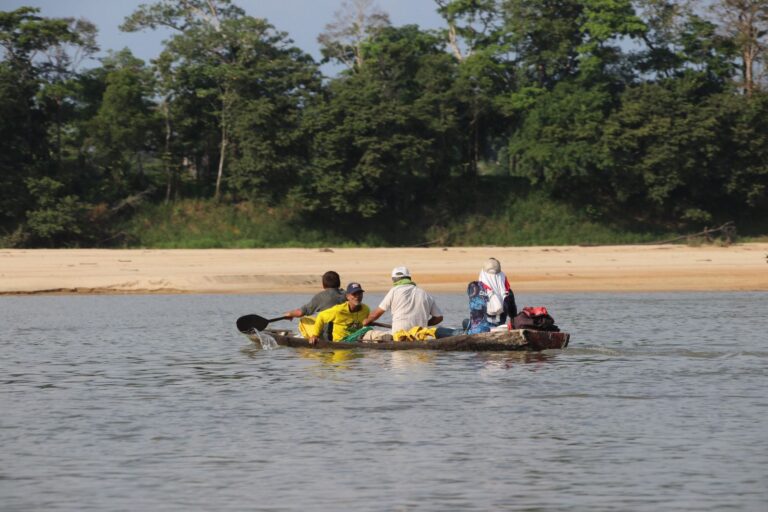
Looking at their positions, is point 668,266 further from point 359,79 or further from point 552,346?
point 359,79

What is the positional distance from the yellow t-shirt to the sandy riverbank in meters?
14.5

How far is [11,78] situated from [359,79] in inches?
679

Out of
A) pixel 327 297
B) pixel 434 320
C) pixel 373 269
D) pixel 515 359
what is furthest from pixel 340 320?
pixel 373 269

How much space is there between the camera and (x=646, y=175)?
2341 inches

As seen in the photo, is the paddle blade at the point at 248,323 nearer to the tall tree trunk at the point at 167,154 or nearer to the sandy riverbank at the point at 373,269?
the sandy riverbank at the point at 373,269

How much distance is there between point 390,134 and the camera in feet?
193

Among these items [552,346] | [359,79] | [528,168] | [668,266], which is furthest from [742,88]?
[552,346]

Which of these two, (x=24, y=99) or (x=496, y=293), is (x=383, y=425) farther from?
(x=24, y=99)

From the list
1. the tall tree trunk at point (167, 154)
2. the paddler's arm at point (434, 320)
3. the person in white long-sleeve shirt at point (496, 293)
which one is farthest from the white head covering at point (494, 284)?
the tall tree trunk at point (167, 154)

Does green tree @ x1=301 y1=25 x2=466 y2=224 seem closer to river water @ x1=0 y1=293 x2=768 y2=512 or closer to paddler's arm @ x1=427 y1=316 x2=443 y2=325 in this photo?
river water @ x1=0 y1=293 x2=768 y2=512

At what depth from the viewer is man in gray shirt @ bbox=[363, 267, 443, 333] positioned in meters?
18.9

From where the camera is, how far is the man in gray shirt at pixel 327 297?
63.4ft

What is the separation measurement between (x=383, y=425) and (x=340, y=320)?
697 centimetres

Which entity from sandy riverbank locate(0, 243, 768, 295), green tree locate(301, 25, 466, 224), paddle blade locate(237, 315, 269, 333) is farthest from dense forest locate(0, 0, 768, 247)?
paddle blade locate(237, 315, 269, 333)
